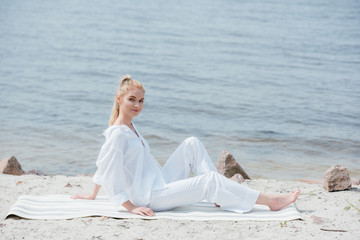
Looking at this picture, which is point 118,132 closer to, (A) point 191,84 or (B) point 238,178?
(B) point 238,178

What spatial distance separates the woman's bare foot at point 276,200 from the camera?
16.4 feet

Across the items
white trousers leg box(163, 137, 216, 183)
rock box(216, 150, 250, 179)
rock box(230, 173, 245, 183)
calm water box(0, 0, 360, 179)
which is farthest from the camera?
calm water box(0, 0, 360, 179)

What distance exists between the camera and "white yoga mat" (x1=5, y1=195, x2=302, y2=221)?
16.0 feet

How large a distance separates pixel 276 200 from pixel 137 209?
142 centimetres

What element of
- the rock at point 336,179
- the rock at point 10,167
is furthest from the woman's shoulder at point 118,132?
the rock at point 10,167

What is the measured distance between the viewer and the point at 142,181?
506 cm

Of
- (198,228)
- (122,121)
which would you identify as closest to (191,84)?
(122,121)

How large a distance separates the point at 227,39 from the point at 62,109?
11.2 metres

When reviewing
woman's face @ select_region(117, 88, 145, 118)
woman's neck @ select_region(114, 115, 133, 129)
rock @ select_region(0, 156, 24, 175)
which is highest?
woman's face @ select_region(117, 88, 145, 118)

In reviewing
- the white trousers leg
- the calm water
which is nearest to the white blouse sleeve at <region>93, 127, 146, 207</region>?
the white trousers leg

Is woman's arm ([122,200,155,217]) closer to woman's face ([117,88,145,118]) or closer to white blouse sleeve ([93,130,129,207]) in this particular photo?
white blouse sleeve ([93,130,129,207])

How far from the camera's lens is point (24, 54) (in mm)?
18172

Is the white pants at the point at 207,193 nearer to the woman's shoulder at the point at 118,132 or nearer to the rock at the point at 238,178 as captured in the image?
the woman's shoulder at the point at 118,132

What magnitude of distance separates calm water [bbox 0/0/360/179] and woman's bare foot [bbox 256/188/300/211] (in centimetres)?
304
